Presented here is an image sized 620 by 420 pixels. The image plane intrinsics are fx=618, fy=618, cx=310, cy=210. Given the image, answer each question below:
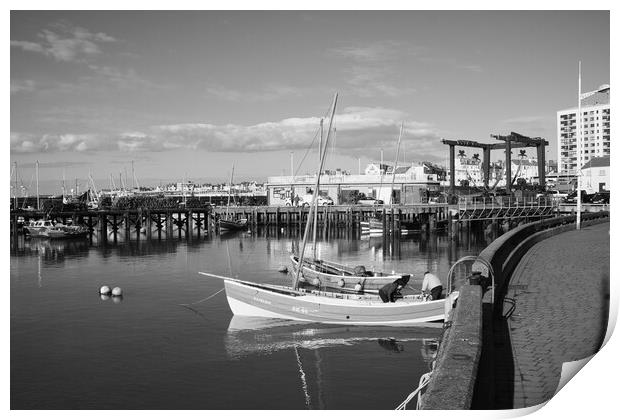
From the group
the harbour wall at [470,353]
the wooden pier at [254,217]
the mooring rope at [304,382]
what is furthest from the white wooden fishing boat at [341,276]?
the wooden pier at [254,217]

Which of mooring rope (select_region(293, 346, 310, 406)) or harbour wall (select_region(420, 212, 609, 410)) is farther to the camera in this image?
mooring rope (select_region(293, 346, 310, 406))

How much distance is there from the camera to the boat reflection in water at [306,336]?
18188 mm

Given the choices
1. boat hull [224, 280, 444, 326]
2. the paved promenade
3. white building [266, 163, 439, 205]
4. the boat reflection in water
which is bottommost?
the boat reflection in water

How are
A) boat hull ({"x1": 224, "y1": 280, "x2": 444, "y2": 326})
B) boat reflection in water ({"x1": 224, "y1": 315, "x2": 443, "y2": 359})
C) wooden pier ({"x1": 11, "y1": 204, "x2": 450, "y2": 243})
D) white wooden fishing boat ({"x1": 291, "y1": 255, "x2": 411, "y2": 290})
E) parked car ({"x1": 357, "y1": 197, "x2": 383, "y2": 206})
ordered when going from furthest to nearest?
parked car ({"x1": 357, "y1": 197, "x2": 383, "y2": 206}) → wooden pier ({"x1": 11, "y1": 204, "x2": 450, "y2": 243}) → white wooden fishing boat ({"x1": 291, "y1": 255, "x2": 411, "y2": 290}) → boat hull ({"x1": 224, "y1": 280, "x2": 444, "y2": 326}) → boat reflection in water ({"x1": 224, "y1": 315, "x2": 443, "y2": 359})

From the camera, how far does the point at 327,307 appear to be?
66.6ft

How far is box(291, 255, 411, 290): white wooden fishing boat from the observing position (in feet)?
86.1

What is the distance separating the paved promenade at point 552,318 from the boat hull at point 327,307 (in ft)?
10.4

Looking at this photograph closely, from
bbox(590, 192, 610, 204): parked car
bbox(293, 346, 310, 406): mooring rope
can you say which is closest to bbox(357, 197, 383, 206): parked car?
bbox(590, 192, 610, 204): parked car

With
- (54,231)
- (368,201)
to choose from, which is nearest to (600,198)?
(368,201)

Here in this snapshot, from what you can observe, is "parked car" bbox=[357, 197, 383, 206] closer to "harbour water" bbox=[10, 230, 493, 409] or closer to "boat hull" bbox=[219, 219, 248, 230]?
"boat hull" bbox=[219, 219, 248, 230]

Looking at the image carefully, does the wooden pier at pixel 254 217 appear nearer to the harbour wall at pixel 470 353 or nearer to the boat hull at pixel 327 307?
the boat hull at pixel 327 307

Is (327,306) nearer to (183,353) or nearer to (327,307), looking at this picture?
(327,307)

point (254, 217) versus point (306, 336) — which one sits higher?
point (254, 217)

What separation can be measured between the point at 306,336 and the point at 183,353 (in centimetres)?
395
